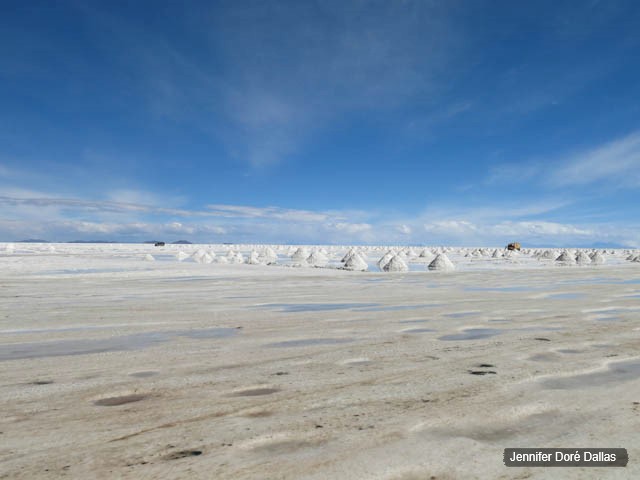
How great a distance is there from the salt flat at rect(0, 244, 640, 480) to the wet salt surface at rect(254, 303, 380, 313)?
0.84 meters

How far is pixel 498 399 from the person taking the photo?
2529mm

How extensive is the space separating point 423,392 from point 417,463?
952 millimetres

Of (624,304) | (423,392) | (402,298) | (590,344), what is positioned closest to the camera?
(423,392)

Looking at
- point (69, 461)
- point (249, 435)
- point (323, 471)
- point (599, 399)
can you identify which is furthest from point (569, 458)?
point (69, 461)

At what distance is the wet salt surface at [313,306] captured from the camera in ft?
22.1

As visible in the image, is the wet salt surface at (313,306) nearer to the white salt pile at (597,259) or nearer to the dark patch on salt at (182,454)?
the dark patch on salt at (182,454)

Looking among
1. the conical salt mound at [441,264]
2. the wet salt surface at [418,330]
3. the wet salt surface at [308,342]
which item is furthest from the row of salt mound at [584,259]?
the wet salt surface at [308,342]

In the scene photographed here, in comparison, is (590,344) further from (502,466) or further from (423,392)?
(502,466)

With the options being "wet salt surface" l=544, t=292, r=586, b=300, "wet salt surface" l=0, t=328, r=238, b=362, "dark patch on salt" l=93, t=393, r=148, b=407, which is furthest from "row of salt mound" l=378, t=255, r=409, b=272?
"dark patch on salt" l=93, t=393, r=148, b=407

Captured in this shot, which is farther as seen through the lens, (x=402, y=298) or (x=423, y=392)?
(x=402, y=298)

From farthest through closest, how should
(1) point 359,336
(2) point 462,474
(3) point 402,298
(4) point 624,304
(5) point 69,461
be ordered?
(3) point 402,298 < (4) point 624,304 < (1) point 359,336 < (5) point 69,461 < (2) point 462,474

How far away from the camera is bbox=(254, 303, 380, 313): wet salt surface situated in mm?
6750

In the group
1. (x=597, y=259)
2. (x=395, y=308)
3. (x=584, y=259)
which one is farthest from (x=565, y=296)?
(x=597, y=259)

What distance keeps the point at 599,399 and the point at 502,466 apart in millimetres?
1190
